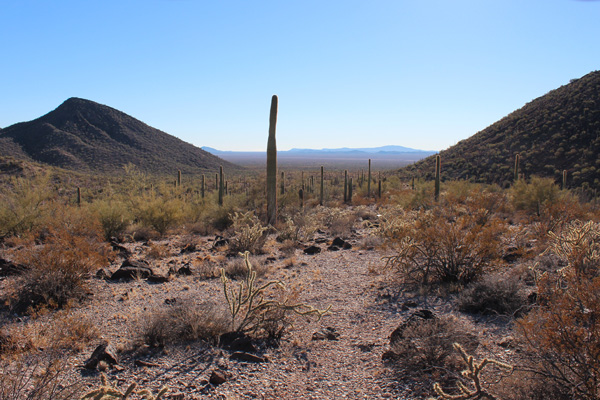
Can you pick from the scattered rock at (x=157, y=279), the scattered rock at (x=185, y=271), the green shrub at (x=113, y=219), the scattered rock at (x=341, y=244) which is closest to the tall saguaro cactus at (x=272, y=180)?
the scattered rock at (x=341, y=244)

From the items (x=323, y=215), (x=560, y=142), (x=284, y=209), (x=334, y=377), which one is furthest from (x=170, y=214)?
(x=560, y=142)

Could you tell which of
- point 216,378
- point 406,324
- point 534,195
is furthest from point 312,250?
point 534,195

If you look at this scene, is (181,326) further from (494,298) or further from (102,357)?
(494,298)

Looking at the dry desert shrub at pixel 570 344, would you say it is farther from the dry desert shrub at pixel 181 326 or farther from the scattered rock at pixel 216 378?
the dry desert shrub at pixel 181 326

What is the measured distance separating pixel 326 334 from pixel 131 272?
5.13 metres

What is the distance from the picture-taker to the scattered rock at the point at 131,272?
27.8 ft

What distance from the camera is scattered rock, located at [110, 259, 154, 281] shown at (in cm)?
848

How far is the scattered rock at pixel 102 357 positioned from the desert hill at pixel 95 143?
1831 inches

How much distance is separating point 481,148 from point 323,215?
26761 millimetres

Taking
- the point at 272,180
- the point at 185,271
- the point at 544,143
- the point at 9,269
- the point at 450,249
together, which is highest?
the point at 544,143

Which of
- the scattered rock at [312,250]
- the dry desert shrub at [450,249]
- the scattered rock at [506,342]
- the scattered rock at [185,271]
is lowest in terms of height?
the scattered rock at [312,250]

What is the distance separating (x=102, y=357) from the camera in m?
4.59

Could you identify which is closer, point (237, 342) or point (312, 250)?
point (237, 342)

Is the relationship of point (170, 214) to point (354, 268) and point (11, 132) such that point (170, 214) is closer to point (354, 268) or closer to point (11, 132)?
point (354, 268)
